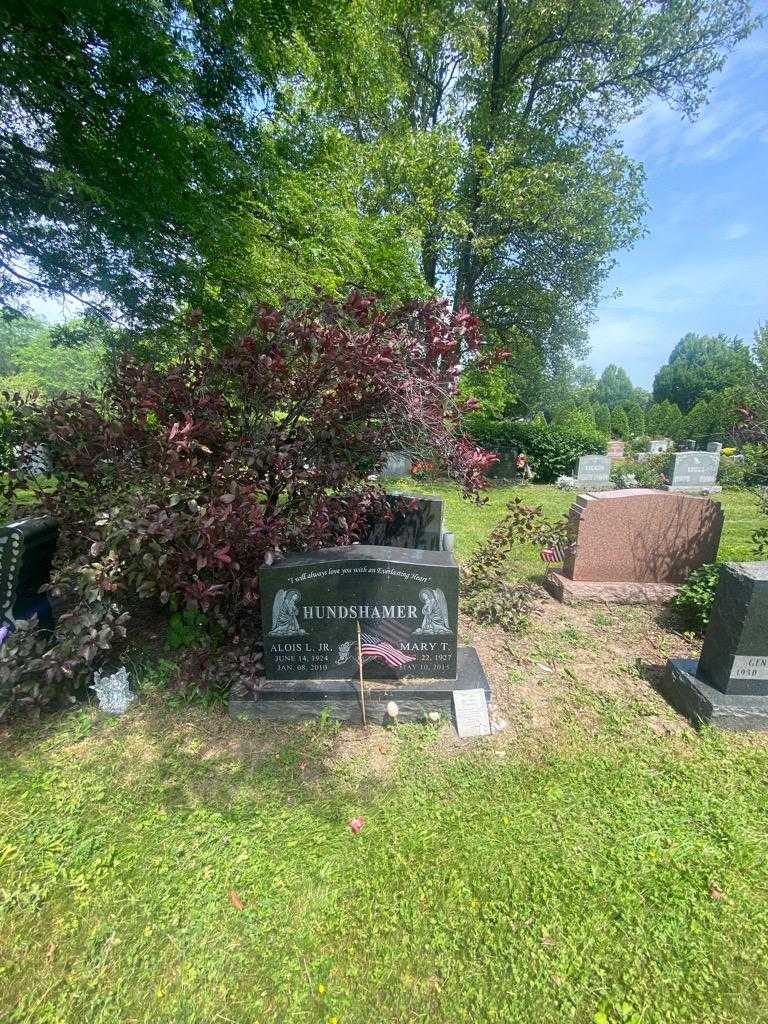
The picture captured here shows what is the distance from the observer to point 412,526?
4.96 meters

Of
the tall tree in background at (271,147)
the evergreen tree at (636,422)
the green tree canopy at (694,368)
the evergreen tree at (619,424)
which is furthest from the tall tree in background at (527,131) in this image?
the green tree canopy at (694,368)

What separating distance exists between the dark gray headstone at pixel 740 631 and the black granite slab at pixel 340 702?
1608mm

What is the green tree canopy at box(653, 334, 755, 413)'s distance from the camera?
51.4 metres

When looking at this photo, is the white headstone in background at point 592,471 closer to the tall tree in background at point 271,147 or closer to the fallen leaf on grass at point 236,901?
the tall tree in background at point 271,147

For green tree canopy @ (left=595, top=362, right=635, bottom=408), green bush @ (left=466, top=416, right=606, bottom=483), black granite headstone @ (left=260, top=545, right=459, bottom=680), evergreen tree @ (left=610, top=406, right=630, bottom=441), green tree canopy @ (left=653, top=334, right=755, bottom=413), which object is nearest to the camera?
black granite headstone @ (left=260, top=545, right=459, bottom=680)

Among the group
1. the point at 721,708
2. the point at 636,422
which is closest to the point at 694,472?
the point at 721,708

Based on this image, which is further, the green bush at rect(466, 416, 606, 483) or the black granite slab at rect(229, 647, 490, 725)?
the green bush at rect(466, 416, 606, 483)

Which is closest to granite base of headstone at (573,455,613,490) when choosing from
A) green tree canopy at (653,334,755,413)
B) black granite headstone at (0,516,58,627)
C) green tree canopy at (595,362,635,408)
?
black granite headstone at (0,516,58,627)

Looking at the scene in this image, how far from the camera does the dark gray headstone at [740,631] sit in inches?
117

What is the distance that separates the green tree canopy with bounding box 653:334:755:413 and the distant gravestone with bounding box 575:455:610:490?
Answer: 1661 inches

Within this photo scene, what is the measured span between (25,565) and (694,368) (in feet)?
230

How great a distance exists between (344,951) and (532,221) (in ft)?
47.2

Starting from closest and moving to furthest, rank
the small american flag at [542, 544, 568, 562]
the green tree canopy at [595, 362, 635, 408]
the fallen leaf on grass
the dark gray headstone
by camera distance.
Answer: the fallen leaf on grass, the dark gray headstone, the small american flag at [542, 544, 568, 562], the green tree canopy at [595, 362, 635, 408]

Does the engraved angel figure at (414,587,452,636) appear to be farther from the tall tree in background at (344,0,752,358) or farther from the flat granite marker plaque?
the tall tree in background at (344,0,752,358)
